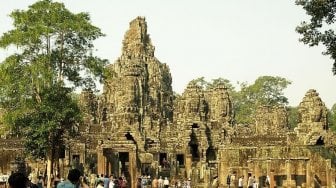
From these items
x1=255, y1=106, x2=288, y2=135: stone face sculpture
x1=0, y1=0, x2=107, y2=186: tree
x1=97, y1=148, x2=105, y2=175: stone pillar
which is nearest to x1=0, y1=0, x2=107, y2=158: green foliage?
x1=0, y1=0, x2=107, y2=186: tree

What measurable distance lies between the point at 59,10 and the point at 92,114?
3067 cm

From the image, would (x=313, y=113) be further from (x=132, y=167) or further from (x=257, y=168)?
(x=132, y=167)

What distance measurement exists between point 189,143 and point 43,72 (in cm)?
1922

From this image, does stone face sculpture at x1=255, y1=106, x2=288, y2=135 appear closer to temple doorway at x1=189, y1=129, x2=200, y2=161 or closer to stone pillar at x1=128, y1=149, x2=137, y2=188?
temple doorway at x1=189, y1=129, x2=200, y2=161

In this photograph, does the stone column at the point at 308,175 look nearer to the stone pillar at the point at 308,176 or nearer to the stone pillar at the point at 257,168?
the stone pillar at the point at 308,176

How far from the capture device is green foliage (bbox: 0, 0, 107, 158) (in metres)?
26.0

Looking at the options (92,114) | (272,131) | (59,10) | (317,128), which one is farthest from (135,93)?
(59,10)

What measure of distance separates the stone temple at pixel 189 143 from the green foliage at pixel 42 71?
2377 mm

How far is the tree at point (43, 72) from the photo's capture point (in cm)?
2597

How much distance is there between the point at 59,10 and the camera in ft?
87.7

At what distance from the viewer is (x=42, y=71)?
25891mm

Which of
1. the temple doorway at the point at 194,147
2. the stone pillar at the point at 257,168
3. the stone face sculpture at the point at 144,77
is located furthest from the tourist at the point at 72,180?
the stone face sculpture at the point at 144,77

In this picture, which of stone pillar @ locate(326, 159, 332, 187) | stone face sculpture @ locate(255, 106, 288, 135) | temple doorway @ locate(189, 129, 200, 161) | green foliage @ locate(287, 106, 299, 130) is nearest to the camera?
stone pillar @ locate(326, 159, 332, 187)

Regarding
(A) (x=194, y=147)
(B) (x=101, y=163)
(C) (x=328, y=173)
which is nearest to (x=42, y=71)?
(B) (x=101, y=163)
